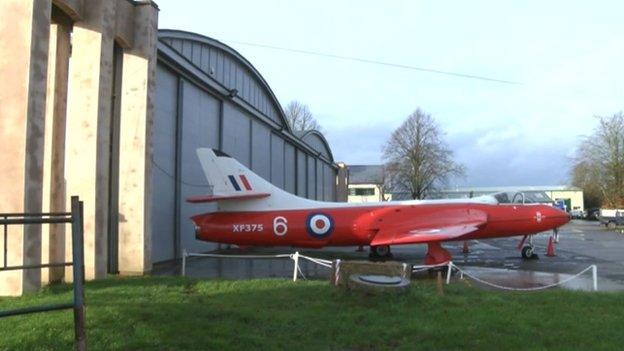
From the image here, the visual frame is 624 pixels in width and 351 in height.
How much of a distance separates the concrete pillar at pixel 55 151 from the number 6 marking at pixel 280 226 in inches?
287

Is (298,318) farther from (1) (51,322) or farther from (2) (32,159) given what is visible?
(2) (32,159)

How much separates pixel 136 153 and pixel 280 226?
5796 mm

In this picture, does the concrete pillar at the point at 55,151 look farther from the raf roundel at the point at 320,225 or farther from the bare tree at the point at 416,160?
the bare tree at the point at 416,160

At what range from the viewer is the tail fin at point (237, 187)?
61.6ft

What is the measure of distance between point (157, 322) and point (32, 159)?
463cm

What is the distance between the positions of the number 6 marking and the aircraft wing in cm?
291

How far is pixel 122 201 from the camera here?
48.6ft

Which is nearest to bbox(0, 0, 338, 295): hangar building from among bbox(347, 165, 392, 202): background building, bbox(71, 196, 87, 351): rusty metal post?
bbox(71, 196, 87, 351): rusty metal post

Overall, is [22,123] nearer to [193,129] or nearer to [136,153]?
[136,153]

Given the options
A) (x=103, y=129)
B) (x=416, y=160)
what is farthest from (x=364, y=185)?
(x=103, y=129)

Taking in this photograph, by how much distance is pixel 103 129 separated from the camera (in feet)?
43.4

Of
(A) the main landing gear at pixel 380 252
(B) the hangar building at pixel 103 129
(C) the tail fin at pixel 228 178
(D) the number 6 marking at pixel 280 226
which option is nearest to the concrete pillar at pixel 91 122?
(B) the hangar building at pixel 103 129

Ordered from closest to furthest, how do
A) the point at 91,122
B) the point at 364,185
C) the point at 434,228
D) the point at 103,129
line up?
the point at 91,122 → the point at 103,129 → the point at 434,228 → the point at 364,185

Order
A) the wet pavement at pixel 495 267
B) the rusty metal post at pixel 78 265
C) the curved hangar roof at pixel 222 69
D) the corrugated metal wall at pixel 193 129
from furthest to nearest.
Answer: the curved hangar roof at pixel 222 69
the corrugated metal wall at pixel 193 129
the wet pavement at pixel 495 267
the rusty metal post at pixel 78 265
